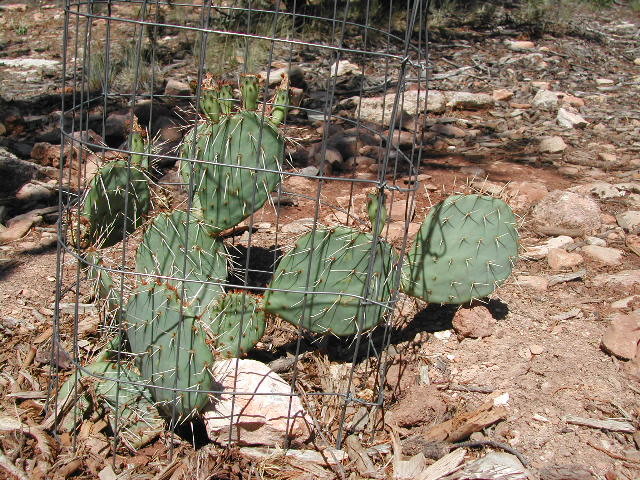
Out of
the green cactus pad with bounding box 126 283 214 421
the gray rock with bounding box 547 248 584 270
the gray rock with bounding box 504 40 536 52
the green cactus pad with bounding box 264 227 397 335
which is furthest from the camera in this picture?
the gray rock with bounding box 504 40 536 52

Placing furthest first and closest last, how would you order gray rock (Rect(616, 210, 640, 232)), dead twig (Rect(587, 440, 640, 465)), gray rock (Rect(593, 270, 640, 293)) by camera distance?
1. gray rock (Rect(616, 210, 640, 232))
2. gray rock (Rect(593, 270, 640, 293))
3. dead twig (Rect(587, 440, 640, 465))

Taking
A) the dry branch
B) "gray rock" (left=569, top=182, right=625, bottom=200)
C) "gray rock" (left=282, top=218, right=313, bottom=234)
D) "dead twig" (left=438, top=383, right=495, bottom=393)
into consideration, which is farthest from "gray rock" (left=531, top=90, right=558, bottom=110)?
the dry branch

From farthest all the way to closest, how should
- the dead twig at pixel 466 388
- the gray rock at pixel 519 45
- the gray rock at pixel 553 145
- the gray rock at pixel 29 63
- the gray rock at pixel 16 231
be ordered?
the gray rock at pixel 519 45
the gray rock at pixel 29 63
the gray rock at pixel 553 145
the gray rock at pixel 16 231
the dead twig at pixel 466 388

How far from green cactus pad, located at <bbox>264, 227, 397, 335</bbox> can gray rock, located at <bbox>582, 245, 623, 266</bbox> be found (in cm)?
151

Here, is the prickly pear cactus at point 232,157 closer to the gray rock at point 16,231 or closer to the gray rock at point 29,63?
the gray rock at point 16,231

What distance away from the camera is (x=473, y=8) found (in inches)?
377

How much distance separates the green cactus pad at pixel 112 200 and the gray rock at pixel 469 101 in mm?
3789

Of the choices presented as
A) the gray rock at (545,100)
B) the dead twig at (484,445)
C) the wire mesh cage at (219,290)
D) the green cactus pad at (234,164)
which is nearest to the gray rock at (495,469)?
the dead twig at (484,445)

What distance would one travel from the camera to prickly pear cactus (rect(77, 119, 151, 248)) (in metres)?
2.75

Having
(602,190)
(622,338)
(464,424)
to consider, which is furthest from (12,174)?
(602,190)

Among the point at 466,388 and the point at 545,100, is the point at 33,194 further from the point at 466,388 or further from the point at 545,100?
the point at 545,100

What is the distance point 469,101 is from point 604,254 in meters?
2.72

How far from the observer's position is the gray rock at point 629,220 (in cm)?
397

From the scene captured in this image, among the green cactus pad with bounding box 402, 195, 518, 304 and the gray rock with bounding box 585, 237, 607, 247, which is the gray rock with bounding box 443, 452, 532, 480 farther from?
the gray rock with bounding box 585, 237, 607, 247
